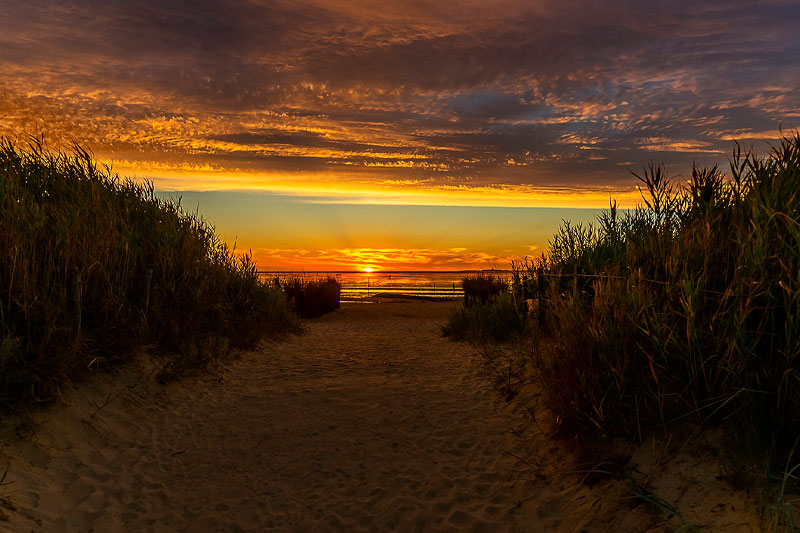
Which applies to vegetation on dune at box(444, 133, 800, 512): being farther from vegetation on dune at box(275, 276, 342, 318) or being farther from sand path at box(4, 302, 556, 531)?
vegetation on dune at box(275, 276, 342, 318)

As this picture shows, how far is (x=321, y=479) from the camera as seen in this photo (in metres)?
4.92

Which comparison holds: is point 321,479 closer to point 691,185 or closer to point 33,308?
point 33,308

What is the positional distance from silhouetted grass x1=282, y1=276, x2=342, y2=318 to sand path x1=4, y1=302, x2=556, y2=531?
9.69 metres

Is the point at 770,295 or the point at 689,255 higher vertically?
the point at 689,255

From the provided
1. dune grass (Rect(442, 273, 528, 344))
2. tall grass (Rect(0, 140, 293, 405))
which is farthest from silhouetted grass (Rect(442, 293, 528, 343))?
tall grass (Rect(0, 140, 293, 405))

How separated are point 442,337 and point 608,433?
28.2ft

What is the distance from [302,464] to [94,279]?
4228 millimetres

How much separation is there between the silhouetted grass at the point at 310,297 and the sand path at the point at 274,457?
969cm

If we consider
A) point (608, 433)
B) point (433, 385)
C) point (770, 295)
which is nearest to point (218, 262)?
point (433, 385)

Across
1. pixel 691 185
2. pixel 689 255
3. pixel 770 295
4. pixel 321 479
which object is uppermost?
pixel 691 185

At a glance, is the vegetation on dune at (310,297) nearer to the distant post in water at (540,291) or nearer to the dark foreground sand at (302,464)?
the dark foreground sand at (302,464)

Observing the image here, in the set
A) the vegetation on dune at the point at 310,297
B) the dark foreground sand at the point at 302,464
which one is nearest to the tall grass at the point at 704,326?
the dark foreground sand at the point at 302,464

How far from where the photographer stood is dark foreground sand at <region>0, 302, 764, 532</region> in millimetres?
4066

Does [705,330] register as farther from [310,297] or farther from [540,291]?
[310,297]
